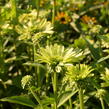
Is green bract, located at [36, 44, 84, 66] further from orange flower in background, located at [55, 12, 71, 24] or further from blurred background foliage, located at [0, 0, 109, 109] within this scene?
orange flower in background, located at [55, 12, 71, 24]

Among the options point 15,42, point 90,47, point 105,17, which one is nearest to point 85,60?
point 90,47

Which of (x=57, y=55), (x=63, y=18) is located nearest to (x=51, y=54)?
(x=57, y=55)

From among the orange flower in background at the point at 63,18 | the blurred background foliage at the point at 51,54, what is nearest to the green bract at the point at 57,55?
the blurred background foliage at the point at 51,54

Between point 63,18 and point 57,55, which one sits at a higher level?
point 63,18

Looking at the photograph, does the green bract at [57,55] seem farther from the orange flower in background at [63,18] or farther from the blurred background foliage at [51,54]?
the orange flower in background at [63,18]

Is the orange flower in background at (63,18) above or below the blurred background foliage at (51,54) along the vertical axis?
above

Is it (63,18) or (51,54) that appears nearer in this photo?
(51,54)

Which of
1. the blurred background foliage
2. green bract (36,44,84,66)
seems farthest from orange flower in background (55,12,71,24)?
green bract (36,44,84,66)

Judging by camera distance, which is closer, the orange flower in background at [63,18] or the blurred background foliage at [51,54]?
the blurred background foliage at [51,54]

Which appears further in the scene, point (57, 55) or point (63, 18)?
point (63, 18)

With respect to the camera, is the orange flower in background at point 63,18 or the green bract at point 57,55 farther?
the orange flower in background at point 63,18

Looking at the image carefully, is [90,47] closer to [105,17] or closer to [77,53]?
[77,53]

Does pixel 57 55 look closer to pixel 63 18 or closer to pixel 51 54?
pixel 51 54
